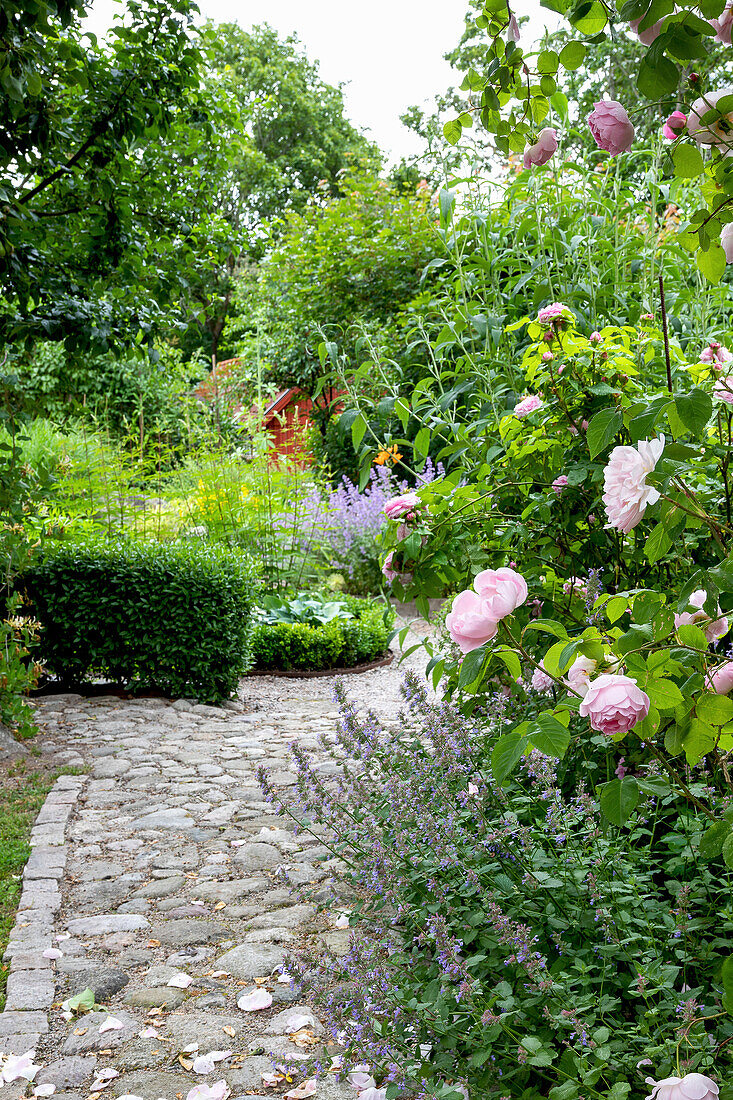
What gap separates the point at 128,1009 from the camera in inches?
91.0

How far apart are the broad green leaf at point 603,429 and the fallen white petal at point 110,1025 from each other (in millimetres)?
1986

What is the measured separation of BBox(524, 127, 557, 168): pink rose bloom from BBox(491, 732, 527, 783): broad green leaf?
1005 mm

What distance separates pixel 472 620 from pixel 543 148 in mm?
886

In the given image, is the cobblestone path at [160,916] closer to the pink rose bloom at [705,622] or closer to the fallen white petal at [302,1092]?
the fallen white petal at [302,1092]

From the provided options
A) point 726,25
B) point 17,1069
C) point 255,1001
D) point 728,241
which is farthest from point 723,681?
point 17,1069

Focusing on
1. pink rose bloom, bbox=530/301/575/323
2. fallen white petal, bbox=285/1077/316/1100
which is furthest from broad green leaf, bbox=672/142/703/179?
fallen white petal, bbox=285/1077/316/1100

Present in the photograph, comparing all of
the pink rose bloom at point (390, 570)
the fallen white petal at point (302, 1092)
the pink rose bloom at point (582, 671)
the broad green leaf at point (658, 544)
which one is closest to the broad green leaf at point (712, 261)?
the broad green leaf at point (658, 544)

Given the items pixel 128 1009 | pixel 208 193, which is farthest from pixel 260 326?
pixel 128 1009

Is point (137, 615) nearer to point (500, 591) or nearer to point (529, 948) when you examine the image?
point (529, 948)

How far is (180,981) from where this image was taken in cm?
244

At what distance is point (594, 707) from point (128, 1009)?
2.01m

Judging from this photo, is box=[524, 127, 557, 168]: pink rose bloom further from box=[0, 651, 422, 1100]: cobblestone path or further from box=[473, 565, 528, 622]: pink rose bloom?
box=[0, 651, 422, 1100]: cobblestone path

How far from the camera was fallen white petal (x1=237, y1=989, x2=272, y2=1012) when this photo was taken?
2.28 meters

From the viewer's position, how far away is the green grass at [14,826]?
2.80 meters
